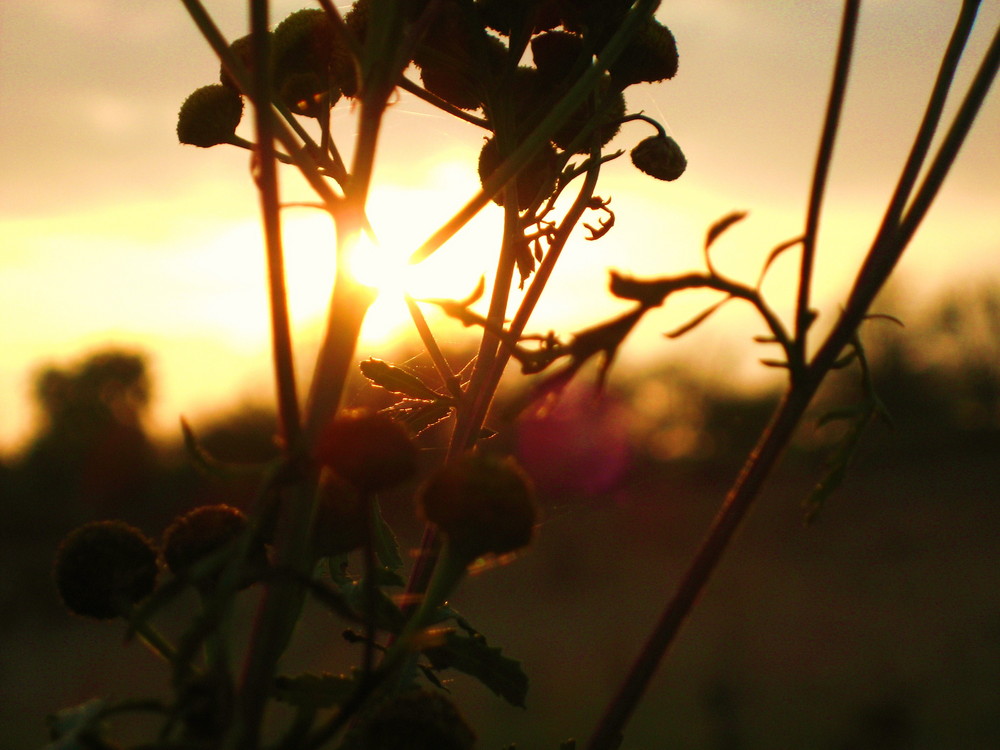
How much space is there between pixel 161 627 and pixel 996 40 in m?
27.1

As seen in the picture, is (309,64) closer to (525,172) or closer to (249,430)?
(525,172)

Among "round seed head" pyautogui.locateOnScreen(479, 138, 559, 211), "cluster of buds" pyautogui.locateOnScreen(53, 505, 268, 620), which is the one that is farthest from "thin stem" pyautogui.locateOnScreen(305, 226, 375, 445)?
"round seed head" pyautogui.locateOnScreen(479, 138, 559, 211)

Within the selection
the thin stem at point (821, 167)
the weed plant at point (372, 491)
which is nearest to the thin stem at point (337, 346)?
the weed plant at point (372, 491)

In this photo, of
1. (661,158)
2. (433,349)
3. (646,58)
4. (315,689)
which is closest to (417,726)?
(315,689)

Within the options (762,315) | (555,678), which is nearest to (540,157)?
(762,315)

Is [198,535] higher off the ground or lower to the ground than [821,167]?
lower

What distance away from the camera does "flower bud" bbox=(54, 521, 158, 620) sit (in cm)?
93

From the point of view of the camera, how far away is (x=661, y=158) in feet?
5.14

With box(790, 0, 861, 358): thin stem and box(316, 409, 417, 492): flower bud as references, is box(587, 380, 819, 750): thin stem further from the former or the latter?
box(316, 409, 417, 492): flower bud

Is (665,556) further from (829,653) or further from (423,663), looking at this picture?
(423,663)

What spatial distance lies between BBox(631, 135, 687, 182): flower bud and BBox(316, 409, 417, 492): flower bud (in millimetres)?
989

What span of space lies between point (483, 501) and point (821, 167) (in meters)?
0.38

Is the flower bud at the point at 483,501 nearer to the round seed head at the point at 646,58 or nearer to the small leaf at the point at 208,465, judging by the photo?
the small leaf at the point at 208,465

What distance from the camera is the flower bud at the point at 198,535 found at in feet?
2.92
